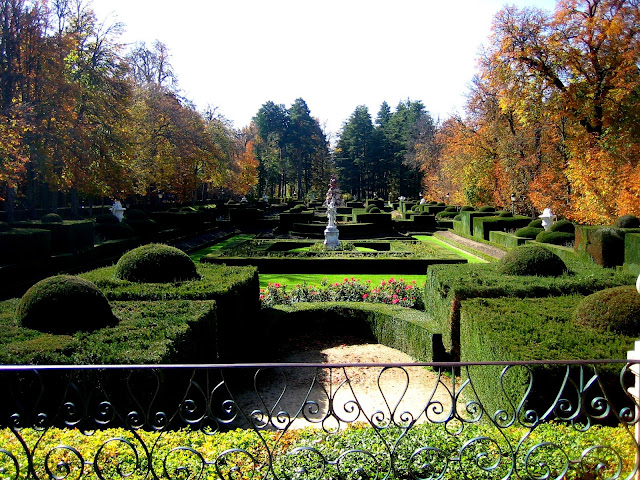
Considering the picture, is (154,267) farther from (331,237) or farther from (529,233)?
(529,233)

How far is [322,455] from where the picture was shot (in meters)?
3.43

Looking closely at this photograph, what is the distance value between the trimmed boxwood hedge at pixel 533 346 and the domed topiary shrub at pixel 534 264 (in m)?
1.86

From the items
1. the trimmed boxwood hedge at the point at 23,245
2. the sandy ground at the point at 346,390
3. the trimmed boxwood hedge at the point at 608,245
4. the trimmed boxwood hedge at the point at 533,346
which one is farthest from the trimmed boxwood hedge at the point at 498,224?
the trimmed boxwood hedge at the point at 23,245

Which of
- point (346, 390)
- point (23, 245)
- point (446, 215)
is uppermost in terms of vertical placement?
point (446, 215)

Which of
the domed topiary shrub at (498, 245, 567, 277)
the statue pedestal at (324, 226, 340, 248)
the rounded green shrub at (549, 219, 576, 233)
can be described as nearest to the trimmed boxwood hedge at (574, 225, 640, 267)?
the rounded green shrub at (549, 219, 576, 233)

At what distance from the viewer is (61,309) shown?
5.92m

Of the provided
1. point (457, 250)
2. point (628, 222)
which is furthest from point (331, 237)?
point (628, 222)

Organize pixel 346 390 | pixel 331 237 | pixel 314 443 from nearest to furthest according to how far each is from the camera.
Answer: pixel 314 443 < pixel 346 390 < pixel 331 237

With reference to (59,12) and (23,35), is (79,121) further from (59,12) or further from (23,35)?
(59,12)

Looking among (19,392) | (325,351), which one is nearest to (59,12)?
(325,351)

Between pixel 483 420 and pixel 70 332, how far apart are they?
4936mm

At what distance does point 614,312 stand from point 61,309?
21.3 ft

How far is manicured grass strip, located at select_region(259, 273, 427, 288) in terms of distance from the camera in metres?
16.3

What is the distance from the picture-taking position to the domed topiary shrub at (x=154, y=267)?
8766 millimetres
